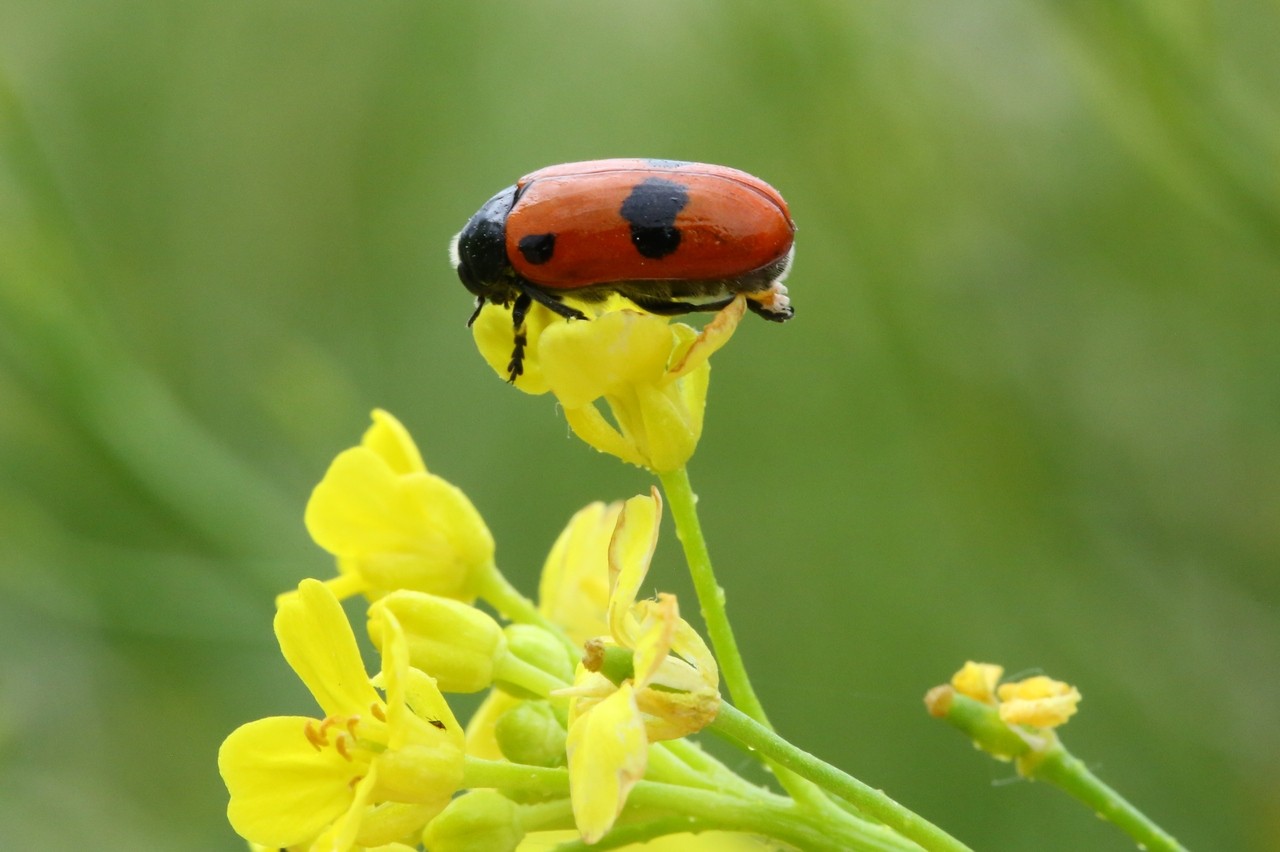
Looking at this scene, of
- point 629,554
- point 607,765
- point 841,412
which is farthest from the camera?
point 841,412

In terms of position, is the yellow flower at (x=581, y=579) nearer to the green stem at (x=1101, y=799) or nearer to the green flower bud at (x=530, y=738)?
the green flower bud at (x=530, y=738)

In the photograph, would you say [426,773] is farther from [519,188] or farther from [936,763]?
[936,763]

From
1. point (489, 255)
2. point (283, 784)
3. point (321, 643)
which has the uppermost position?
point (489, 255)

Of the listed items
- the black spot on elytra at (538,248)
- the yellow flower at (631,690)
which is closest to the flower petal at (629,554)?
the yellow flower at (631,690)

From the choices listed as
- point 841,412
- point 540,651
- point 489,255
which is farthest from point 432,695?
point 841,412

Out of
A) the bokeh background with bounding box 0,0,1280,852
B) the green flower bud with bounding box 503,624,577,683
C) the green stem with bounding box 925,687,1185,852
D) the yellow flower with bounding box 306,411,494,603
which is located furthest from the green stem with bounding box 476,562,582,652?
the bokeh background with bounding box 0,0,1280,852

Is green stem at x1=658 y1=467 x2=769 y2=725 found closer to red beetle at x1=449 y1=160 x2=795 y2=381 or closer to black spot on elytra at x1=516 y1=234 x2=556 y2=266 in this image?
red beetle at x1=449 y1=160 x2=795 y2=381

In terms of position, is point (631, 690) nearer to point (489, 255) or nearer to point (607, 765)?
point (607, 765)
